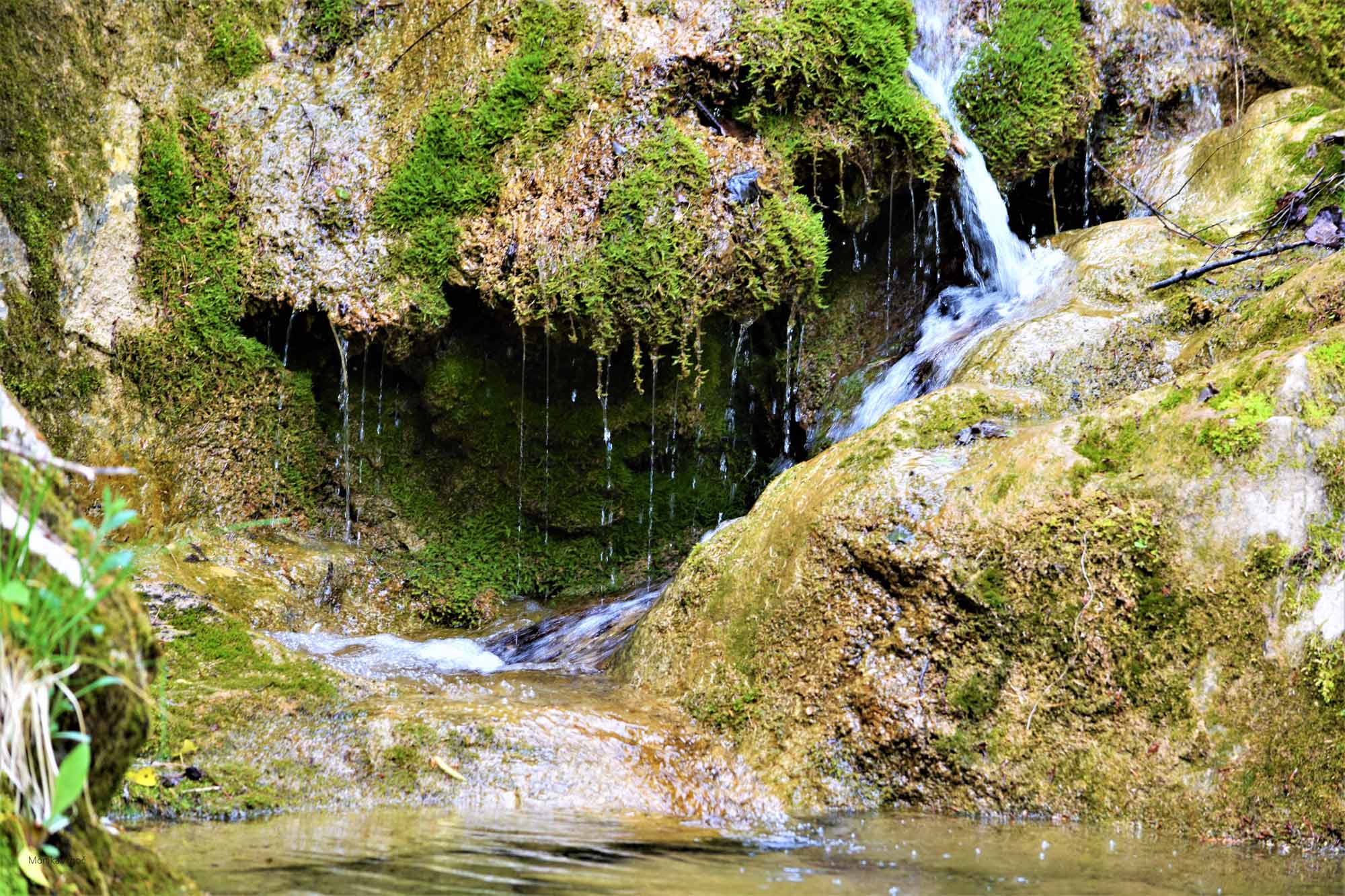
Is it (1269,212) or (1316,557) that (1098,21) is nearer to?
(1269,212)

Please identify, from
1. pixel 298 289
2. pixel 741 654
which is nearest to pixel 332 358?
pixel 298 289

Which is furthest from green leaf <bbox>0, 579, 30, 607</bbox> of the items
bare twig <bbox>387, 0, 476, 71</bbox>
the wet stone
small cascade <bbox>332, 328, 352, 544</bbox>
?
bare twig <bbox>387, 0, 476, 71</bbox>

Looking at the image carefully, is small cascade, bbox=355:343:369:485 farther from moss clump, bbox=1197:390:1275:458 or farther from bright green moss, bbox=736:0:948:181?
moss clump, bbox=1197:390:1275:458

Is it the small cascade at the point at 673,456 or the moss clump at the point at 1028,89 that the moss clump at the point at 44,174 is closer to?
the small cascade at the point at 673,456

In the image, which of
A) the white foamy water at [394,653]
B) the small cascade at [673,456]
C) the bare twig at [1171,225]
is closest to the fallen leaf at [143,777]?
the white foamy water at [394,653]

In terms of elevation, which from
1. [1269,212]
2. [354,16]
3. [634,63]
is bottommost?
[1269,212]

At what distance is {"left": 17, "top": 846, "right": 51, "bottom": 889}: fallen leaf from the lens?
1689 mm

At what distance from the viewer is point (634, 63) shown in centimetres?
744

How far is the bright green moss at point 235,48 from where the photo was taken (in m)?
8.24

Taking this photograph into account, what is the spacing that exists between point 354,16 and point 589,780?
22.6 ft

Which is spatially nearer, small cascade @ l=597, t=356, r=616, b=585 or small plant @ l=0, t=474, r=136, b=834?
small plant @ l=0, t=474, r=136, b=834

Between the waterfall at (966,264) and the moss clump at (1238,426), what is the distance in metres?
2.61

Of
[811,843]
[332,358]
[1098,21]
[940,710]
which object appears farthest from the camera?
[1098,21]

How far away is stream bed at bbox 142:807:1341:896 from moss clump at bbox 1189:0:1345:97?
7665 millimetres
